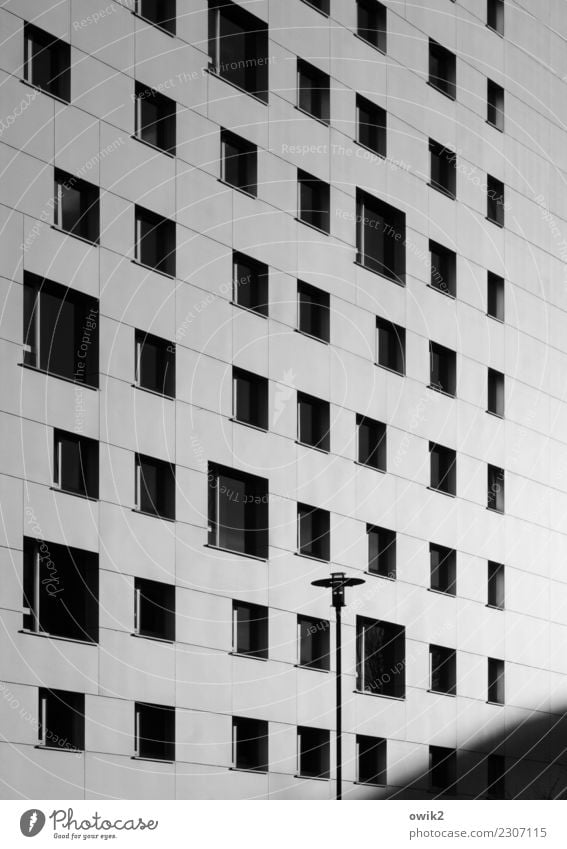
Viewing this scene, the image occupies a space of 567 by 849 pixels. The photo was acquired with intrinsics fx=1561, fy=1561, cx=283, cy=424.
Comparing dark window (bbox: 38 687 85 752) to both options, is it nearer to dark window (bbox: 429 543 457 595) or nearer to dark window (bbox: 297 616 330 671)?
dark window (bbox: 297 616 330 671)

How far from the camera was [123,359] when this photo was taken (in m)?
41.1

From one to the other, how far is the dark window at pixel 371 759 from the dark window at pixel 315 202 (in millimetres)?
15717

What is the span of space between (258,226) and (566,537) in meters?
20.2

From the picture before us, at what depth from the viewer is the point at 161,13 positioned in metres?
43.8

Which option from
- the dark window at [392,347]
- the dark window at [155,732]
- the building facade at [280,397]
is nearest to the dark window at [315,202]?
the building facade at [280,397]

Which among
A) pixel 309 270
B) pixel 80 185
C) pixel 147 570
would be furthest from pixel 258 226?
pixel 147 570

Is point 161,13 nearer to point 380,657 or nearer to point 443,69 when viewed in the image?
point 443,69

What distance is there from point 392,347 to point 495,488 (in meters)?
7.55

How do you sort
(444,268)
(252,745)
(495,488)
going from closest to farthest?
(252,745), (444,268), (495,488)

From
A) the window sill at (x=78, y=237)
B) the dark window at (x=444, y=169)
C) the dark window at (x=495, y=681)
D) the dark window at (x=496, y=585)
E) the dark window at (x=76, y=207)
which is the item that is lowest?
the dark window at (x=495, y=681)

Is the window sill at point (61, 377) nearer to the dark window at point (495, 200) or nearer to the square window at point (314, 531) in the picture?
the square window at point (314, 531)

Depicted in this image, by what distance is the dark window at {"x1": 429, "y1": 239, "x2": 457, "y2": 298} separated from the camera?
53.5 meters

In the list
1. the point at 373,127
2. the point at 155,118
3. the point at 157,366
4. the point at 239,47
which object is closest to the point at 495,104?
the point at 373,127

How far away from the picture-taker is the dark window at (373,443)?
1941 inches
